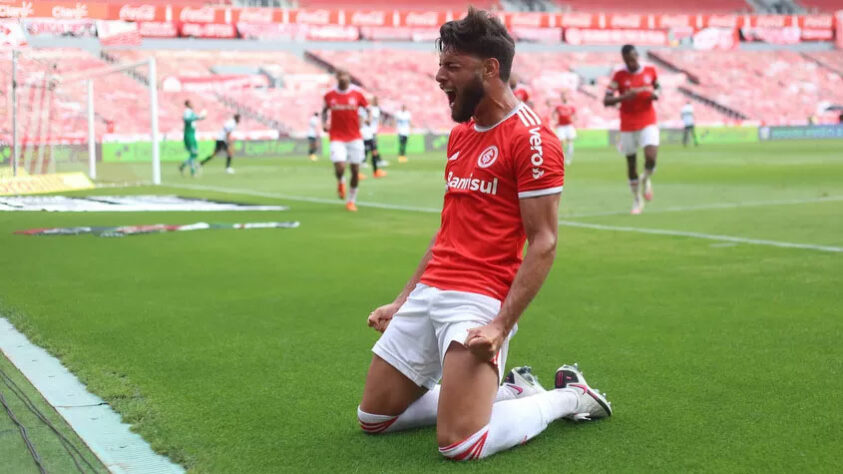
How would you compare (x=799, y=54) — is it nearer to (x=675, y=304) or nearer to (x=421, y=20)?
(x=421, y=20)

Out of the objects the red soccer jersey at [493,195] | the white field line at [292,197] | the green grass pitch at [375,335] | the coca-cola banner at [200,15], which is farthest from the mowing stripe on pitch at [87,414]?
the coca-cola banner at [200,15]

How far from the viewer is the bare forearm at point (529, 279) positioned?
392 cm

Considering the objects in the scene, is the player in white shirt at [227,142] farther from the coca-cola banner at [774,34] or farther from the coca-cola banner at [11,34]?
the coca-cola banner at [774,34]

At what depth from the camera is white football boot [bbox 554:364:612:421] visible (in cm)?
446

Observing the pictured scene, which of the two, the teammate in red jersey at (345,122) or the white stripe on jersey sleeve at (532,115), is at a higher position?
Answer: the white stripe on jersey sleeve at (532,115)

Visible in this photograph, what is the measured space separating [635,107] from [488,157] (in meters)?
10.7

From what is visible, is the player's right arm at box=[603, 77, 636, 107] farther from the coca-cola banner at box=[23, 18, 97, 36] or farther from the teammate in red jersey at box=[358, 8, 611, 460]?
the coca-cola banner at box=[23, 18, 97, 36]

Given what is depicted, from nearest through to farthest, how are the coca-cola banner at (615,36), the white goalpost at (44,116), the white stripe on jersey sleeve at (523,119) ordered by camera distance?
the white stripe on jersey sleeve at (523,119) → the white goalpost at (44,116) → the coca-cola banner at (615,36)

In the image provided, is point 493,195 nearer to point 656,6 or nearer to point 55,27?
point 55,27

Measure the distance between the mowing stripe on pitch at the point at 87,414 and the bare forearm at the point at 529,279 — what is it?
4.39 ft

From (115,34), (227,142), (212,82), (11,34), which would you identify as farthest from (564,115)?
(212,82)

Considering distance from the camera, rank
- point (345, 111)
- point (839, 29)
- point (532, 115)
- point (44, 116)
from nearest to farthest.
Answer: point (532, 115), point (345, 111), point (44, 116), point (839, 29)

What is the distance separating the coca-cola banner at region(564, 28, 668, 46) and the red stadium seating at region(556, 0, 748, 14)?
169 inches

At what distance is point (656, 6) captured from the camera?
242 ft
